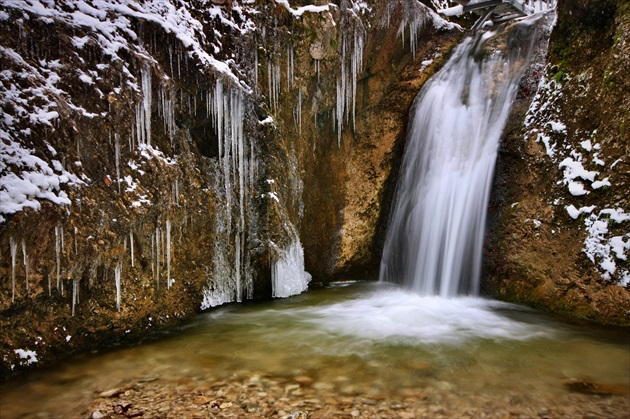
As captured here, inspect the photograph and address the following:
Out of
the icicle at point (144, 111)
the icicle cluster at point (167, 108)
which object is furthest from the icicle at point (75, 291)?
the icicle cluster at point (167, 108)

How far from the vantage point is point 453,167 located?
21.9ft

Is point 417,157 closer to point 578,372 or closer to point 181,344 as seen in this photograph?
point 578,372

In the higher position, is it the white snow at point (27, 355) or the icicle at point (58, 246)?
the icicle at point (58, 246)

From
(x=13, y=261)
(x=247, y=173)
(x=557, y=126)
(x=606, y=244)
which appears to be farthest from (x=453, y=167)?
(x=13, y=261)

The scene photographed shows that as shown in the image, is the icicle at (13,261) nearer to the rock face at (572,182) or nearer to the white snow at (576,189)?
the rock face at (572,182)

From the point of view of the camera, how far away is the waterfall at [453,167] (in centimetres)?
625

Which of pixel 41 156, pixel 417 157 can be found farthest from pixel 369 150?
pixel 41 156

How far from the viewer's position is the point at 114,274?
4340 mm

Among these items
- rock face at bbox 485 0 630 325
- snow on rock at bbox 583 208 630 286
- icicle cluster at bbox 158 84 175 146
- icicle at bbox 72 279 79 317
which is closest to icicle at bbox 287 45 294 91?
icicle cluster at bbox 158 84 175 146

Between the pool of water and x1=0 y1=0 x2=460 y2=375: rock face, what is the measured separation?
1.58 ft

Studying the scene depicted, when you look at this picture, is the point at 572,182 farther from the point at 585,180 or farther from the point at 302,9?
the point at 302,9

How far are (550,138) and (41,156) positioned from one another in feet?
20.2

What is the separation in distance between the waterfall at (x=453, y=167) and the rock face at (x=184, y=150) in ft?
1.54

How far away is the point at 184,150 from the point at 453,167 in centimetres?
423
